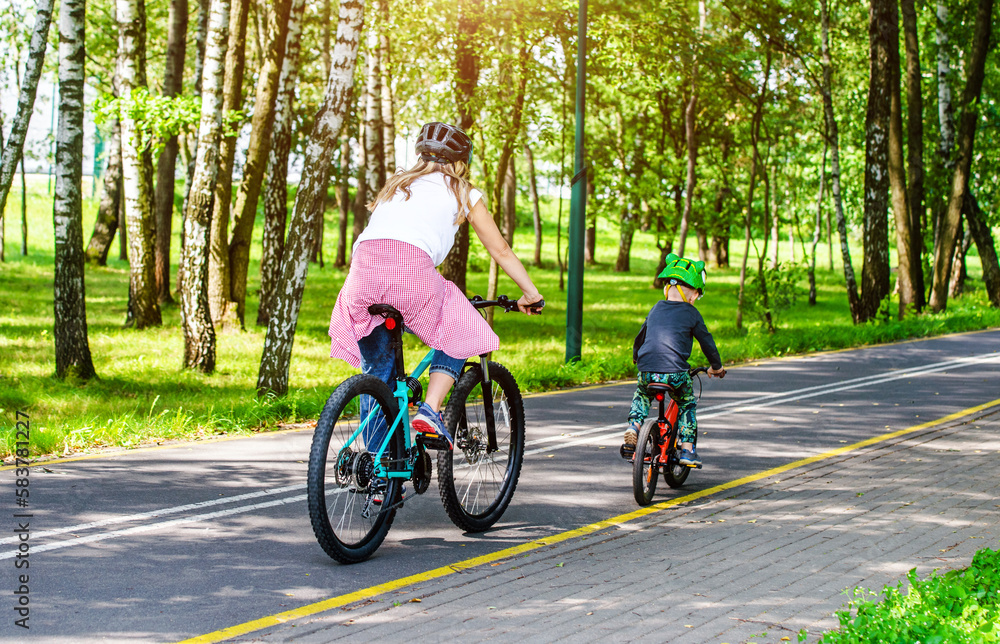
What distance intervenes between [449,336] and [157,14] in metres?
27.8

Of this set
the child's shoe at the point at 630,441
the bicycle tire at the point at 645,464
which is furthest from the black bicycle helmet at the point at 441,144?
the child's shoe at the point at 630,441

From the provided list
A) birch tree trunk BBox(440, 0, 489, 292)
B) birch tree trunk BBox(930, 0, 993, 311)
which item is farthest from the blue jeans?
birch tree trunk BBox(930, 0, 993, 311)

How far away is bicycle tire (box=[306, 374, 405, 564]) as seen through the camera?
4.83 m

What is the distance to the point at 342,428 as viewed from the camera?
499 cm

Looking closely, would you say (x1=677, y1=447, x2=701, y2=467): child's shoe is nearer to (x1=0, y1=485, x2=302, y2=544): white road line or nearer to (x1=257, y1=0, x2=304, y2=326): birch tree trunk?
(x1=0, y1=485, x2=302, y2=544): white road line

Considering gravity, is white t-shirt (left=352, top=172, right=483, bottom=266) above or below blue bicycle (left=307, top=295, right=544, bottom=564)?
above

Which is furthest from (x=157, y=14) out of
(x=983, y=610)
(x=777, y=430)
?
(x=983, y=610)

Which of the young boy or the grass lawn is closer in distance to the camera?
the young boy

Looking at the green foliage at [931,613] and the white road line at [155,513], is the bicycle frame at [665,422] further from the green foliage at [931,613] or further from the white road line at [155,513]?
the white road line at [155,513]

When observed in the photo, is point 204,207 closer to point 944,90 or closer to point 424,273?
point 424,273

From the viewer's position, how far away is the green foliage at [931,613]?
387cm

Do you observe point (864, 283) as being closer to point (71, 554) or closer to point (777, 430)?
point (777, 430)

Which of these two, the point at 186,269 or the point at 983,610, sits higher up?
the point at 186,269

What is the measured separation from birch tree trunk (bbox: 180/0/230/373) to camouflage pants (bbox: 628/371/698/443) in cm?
789
